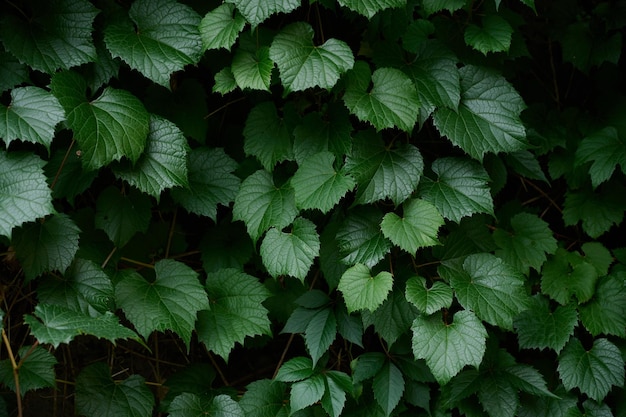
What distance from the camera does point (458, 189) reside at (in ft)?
7.43

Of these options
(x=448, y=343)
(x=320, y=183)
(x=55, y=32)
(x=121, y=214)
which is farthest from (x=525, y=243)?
(x=55, y=32)

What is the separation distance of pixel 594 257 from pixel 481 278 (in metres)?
0.76

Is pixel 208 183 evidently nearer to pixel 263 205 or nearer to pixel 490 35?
pixel 263 205

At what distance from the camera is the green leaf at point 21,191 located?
1.87m

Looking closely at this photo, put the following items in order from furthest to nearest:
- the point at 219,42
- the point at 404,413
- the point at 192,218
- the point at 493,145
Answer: the point at 192,218, the point at 404,413, the point at 493,145, the point at 219,42

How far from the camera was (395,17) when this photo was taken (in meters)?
2.34

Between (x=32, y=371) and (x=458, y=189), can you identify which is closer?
(x=32, y=371)

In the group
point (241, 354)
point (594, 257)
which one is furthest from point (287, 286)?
point (594, 257)

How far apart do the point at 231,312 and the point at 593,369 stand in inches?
55.3

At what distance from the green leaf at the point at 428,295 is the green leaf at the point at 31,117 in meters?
1.23

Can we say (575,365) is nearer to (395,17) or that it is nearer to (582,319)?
(582,319)

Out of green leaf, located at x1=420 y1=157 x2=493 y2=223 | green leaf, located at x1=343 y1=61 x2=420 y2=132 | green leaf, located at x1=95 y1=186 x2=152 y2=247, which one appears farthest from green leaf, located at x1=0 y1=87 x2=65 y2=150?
green leaf, located at x1=420 y1=157 x2=493 y2=223

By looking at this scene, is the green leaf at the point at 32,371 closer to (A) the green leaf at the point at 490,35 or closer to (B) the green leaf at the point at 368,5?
(B) the green leaf at the point at 368,5

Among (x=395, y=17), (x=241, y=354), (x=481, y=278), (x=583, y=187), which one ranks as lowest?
(x=241, y=354)
